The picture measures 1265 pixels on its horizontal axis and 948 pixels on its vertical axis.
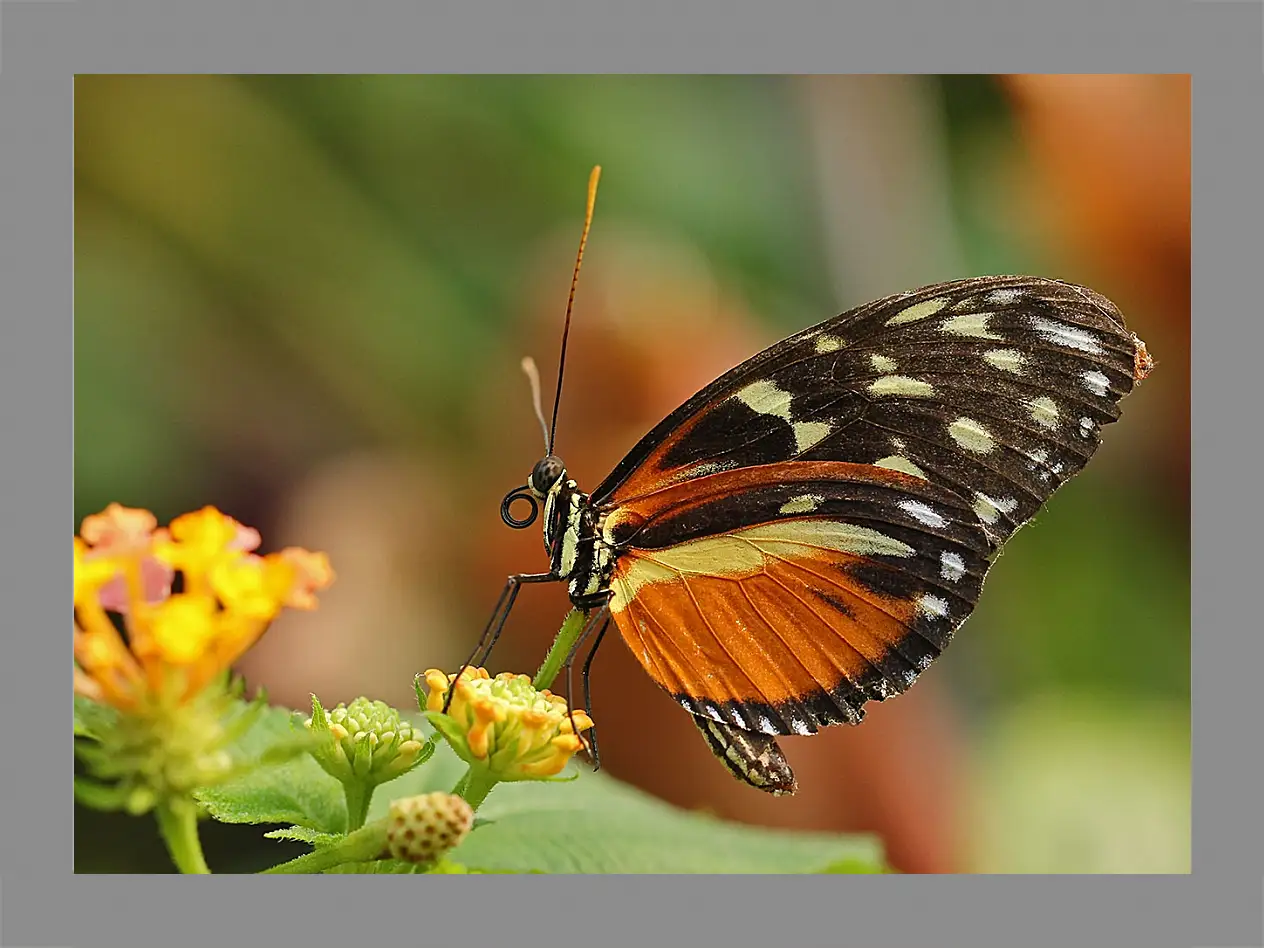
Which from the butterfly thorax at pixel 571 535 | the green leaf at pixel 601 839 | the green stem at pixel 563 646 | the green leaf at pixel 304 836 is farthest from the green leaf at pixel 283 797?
the butterfly thorax at pixel 571 535

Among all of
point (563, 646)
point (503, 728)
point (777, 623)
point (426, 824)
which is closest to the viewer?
point (426, 824)

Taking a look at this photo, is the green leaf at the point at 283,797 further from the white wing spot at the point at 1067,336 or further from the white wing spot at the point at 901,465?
the white wing spot at the point at 1067,336

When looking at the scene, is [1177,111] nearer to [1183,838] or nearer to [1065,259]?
[1065,259]

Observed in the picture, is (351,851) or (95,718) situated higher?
(95,718)

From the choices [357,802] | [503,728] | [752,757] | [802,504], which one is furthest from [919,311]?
[357,802]

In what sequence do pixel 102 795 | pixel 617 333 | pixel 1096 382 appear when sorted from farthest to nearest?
pixel 617 333, pixel 1096 382, pixel 102 795

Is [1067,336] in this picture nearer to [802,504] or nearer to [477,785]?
[802,504]

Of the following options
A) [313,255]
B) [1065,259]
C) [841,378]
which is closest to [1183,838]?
[841,378]
